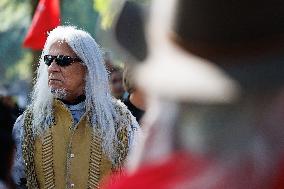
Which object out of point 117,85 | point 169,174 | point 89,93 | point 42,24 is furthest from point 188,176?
point 42,24

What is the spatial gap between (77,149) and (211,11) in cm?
323

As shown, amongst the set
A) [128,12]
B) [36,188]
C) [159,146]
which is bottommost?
[36,188]

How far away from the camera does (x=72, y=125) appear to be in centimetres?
429

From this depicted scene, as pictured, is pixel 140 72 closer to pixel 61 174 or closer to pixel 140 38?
pixel 140 38

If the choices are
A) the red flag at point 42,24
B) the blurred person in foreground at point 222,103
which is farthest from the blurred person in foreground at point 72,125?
the red flag at point 42,24

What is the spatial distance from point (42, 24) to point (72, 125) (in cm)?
480

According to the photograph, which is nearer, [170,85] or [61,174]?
[170,85]

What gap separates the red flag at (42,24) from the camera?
8727 mm

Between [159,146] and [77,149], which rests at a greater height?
[159,146]

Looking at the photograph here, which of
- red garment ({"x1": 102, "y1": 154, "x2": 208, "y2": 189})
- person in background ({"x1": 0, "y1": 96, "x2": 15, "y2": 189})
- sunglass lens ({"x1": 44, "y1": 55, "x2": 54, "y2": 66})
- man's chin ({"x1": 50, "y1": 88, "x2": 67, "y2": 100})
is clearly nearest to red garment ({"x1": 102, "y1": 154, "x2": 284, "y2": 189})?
red garment ({"x1": 102, "y1": 154, "x2": 208, "y2": 189})

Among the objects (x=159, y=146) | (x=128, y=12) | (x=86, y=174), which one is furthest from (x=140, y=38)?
(x=86, y=174)

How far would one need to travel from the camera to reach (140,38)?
1127mm

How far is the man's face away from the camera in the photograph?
4434mm

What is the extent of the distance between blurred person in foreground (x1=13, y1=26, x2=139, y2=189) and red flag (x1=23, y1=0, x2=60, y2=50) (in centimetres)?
421
